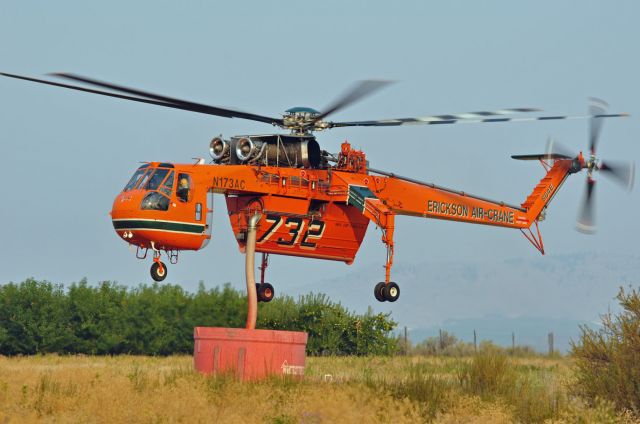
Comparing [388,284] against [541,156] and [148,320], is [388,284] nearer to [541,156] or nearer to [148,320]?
[541,156]

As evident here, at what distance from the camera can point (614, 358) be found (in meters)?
20.1

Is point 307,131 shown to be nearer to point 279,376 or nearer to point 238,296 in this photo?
point 279,376

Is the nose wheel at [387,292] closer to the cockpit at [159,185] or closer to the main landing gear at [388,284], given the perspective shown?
the main landing gear at [388,284]

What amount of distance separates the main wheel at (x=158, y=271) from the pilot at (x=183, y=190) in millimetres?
1769

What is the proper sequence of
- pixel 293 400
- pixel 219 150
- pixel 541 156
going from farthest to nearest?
1. pixel 541 156
2. pixel 219 150
3. pixel 293 400

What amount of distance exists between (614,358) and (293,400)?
651 centimetres

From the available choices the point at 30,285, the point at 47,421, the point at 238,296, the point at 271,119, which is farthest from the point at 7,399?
the point at 238,296

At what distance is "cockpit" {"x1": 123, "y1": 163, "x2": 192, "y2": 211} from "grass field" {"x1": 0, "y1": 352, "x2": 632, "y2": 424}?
439 cm

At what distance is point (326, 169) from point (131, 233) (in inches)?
245

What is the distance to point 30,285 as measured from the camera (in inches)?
1679

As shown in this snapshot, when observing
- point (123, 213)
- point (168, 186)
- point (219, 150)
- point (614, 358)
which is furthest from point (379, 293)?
point (614, 358)

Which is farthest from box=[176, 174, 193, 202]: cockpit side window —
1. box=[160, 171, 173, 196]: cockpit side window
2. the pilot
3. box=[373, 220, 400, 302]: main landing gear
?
box=[373, 220, 400, 302]: main landing gear

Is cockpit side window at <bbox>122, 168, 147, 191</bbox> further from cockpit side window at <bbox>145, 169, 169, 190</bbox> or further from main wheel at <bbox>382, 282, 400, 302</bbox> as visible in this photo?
main wheel at <bbox>382, 282, 400, 302</bbox>

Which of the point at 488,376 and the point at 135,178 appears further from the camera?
the point at 135,178
